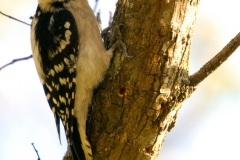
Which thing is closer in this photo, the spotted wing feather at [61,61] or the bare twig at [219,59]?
the bare twig at [219,59]

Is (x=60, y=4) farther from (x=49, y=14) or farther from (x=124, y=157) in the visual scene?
(x=124, y=157)

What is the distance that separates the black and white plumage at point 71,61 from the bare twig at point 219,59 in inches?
26.6

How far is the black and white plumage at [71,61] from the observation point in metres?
2.31

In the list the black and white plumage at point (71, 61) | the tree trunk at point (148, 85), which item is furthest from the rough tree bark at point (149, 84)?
the black and white plumage at point (71, 61)

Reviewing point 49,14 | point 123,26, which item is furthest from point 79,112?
point 49,14

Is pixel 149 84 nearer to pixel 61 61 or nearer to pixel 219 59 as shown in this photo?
pixel 219 59

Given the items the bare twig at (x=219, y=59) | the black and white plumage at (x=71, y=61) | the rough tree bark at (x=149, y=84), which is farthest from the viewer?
the black and white plumage at (x=71, y=61)

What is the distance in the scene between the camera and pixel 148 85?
195 centimetres

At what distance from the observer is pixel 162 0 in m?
2.01

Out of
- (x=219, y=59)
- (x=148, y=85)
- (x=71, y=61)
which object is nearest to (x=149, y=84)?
(x=148, y=85)

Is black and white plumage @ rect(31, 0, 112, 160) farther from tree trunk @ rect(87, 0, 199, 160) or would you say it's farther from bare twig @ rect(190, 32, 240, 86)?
bare twig @ rect(190, 32, 240, 86)

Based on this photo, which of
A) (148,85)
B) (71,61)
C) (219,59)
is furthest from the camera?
(71,61)

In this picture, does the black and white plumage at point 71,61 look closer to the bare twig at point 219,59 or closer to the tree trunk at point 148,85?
the tree trunk at point 148,85

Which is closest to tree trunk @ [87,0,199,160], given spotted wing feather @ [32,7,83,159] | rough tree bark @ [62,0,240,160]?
rough tree bark @ [62,0,240,160]
